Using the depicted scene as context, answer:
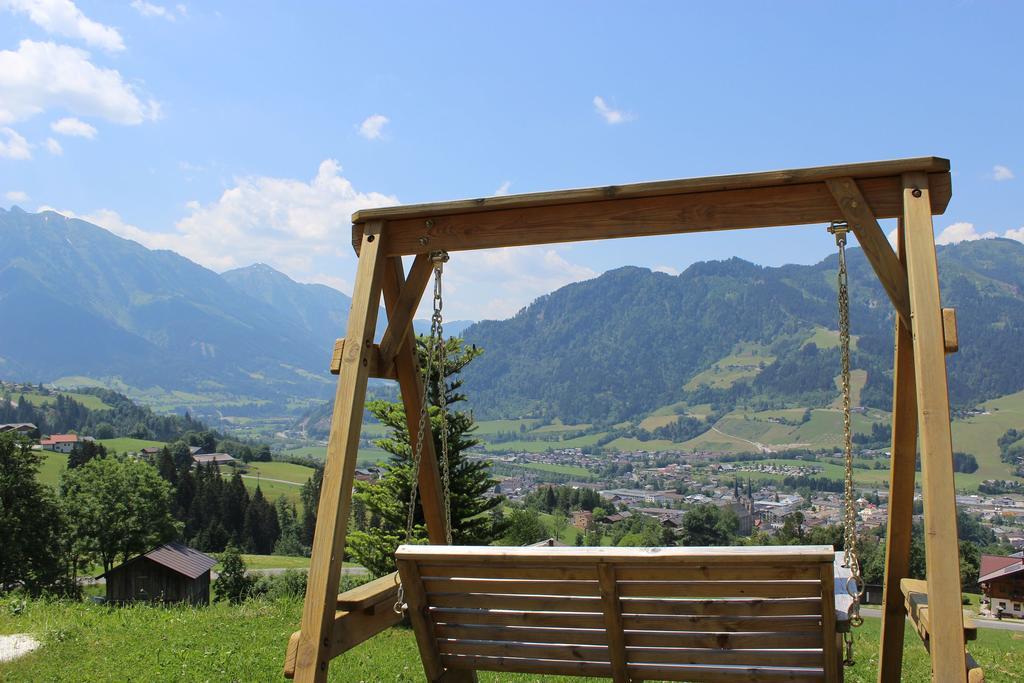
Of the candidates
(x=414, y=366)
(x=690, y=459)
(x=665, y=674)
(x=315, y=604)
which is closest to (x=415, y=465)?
(x=414, y=366)

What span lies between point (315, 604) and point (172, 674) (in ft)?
14.6

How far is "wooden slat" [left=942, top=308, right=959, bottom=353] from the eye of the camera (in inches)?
131

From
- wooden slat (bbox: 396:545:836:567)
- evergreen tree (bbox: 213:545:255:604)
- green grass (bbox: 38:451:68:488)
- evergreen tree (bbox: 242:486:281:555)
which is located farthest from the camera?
evergreen tree (bbox: 242:486:281:555)

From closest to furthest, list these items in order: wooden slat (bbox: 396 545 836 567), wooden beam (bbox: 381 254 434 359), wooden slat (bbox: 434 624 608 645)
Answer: wooden slat (bbox: 396 545 836 567), wooden slat (bbox: 434 624 608 645), wooden beam (bbox: 381 254 434 359)

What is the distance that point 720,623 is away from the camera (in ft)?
11.7

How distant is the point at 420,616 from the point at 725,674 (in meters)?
1.43

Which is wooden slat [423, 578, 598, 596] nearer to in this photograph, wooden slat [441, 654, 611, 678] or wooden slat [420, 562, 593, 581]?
wooden slat [420, 562, 593, 581]

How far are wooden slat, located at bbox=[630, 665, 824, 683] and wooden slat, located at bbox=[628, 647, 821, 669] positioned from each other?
28mm

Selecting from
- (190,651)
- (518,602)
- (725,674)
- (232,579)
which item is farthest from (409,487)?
(232,579)

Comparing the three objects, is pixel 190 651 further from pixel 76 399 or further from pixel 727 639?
pixel 76 399

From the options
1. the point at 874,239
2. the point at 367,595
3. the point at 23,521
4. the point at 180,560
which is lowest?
the point at 180,560

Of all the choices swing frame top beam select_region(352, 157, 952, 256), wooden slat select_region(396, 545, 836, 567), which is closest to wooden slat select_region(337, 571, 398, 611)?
wooden slat select_region(396, 545, 836, 567)

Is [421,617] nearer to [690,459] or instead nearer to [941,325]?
[941,325]

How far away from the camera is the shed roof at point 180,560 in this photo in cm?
3744
